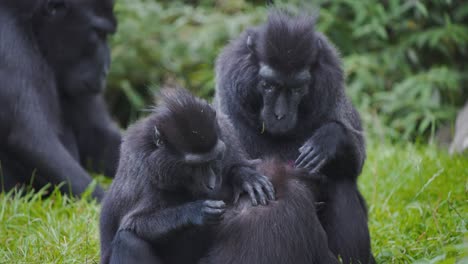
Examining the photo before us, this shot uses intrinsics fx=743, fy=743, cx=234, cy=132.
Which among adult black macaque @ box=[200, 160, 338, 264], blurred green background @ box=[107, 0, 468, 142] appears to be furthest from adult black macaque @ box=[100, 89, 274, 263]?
blurred green background @ box=[107, 0, 468, 142]

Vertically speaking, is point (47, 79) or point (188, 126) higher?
point (188, 126)

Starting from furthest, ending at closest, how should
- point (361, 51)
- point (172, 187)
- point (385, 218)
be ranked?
point (361, 51), point (385, 218), point (172, 187)

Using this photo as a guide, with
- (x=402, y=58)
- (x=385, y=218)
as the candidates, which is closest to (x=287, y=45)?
(x=385, y=218)

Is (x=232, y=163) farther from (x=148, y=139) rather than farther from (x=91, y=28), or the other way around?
(x=91, y=28)

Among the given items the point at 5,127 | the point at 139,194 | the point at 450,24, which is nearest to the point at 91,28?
the point at 5,127

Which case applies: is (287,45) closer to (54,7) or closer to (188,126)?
(188,126)

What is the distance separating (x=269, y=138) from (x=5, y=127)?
261cm

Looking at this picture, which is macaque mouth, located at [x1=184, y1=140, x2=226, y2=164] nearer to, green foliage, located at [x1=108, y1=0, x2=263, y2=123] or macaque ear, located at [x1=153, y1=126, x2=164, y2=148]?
macaque ear, located at [x1=153, y1=126, x2=164, y2=148]

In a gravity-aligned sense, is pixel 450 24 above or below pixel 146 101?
above

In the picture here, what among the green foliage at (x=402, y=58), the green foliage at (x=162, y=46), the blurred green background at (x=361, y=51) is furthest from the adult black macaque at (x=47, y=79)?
the green foliage at (x=402, y=58)

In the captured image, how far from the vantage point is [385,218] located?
5965mm

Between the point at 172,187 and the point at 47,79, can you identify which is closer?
the point at 172,187

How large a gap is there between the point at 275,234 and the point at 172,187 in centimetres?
68

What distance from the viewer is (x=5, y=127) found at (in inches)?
260
